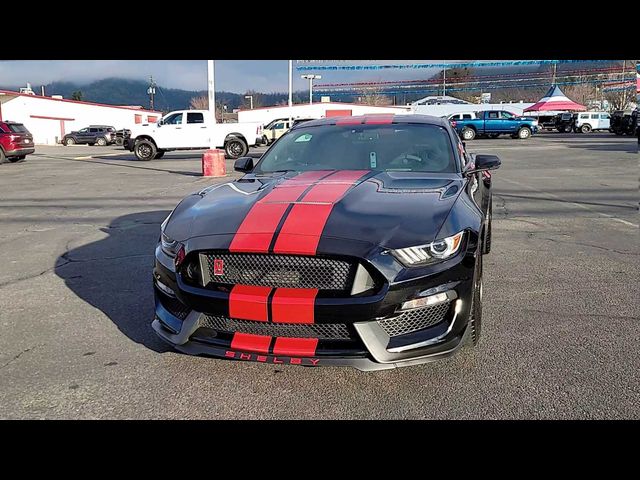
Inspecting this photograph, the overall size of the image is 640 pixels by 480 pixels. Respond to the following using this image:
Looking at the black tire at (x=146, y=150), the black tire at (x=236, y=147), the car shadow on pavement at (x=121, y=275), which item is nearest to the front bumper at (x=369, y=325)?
the car shadow on pavement at (x=121, y=275)

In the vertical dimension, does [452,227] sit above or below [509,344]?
above

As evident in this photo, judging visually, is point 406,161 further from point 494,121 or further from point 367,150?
point 494,121

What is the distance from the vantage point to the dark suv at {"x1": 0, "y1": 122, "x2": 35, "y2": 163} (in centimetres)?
2122

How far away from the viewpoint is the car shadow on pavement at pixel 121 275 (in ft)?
12.7

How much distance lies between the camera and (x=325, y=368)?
3084 mm

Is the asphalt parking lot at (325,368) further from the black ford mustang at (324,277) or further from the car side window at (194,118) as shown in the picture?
the car side window at (194,118)

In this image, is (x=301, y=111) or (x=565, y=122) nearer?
(x=565, y=122)

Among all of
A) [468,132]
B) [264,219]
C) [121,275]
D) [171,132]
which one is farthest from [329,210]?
[468,132]

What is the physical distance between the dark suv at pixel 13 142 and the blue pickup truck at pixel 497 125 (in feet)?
84.4

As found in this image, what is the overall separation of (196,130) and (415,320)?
65.0 ft
